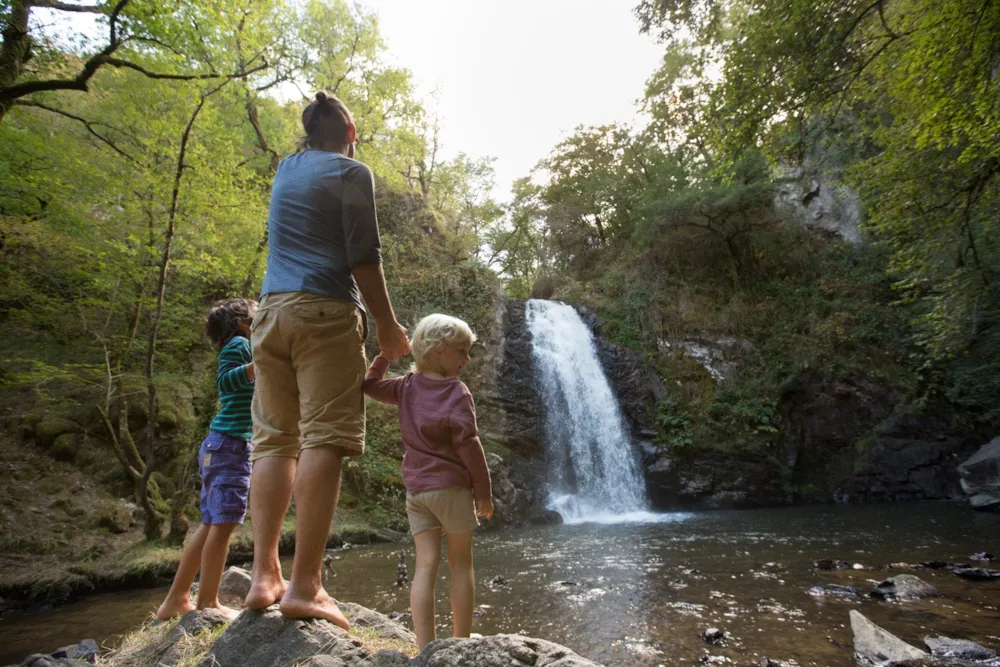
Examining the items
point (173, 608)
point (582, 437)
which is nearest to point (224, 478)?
point (173, 608)

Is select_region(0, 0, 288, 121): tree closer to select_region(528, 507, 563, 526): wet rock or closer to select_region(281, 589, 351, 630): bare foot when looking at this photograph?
select_region(281, 589, 351, 630): bare foot

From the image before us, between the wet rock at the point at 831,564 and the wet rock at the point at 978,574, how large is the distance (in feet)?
2.68

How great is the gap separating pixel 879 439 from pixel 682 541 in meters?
8.90

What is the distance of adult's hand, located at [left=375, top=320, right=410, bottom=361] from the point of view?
6.70 ft

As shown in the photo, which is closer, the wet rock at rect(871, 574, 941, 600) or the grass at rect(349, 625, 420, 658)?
the grass at rect(349, 625, 420, 658)

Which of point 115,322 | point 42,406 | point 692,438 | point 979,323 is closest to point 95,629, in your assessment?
point 115,322

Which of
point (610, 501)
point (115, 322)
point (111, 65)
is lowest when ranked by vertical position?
point (610, 501)

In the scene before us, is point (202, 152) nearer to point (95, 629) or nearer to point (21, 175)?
point (21, 175)

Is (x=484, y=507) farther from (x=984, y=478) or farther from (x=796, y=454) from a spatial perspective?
(x=796, y=454)

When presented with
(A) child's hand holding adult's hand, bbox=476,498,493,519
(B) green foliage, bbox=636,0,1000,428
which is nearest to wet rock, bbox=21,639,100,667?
(A) child's hand holding adult's hand, bbox=476,498,493,519

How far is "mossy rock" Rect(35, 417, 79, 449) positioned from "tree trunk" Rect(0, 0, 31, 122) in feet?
16.8

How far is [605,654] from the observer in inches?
114

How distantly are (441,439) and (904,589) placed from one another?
158 inches

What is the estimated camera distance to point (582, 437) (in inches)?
504
